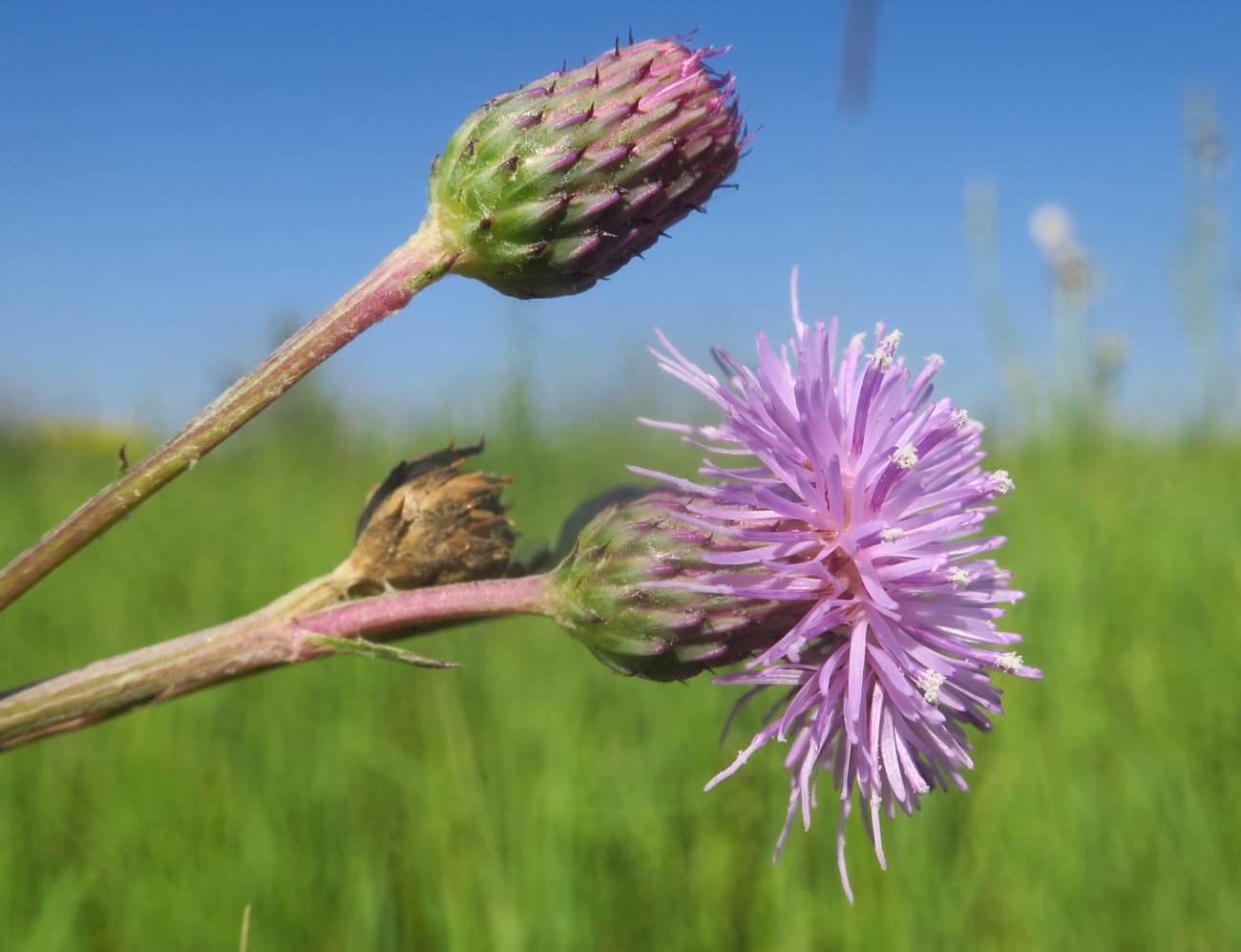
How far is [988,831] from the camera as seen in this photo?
265cm

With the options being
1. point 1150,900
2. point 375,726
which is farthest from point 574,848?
point 1150,900

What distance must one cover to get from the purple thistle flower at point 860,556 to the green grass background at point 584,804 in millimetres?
1089

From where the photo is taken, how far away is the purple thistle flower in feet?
3.33

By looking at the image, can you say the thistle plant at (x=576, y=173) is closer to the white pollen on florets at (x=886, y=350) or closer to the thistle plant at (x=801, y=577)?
the thistle plant at (x=801, y=577)

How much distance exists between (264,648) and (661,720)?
96.6 inches

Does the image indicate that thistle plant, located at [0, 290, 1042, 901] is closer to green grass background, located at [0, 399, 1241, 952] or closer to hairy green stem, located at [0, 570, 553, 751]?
hairy green stem, located at [0, 570, 553, 751]

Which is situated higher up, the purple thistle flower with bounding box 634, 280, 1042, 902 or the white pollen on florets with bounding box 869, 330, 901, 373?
the white pollen on florets with bounding box 869, 330, 901, 373

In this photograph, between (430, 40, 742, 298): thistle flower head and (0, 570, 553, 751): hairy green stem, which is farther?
(430, 40, 742, 298): thistle flower head

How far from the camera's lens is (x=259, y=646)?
3.02ft

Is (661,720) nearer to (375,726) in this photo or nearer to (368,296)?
(375,726)

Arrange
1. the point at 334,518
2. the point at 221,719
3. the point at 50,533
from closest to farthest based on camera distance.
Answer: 1. the point at 50,533
2. the point at 221,719
3. the point at 334,518

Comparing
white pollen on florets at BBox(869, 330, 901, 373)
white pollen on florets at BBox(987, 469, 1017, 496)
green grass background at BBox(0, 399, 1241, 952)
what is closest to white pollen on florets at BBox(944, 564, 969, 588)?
white pollen on florets at BBox(987, 469, 1017, 496)

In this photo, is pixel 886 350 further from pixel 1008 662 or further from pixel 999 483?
pixel 1008 662

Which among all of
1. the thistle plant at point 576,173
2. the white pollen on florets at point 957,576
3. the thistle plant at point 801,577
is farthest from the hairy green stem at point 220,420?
the white pollen on florets at point 957,576
